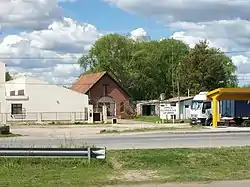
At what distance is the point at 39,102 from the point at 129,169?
214 ft

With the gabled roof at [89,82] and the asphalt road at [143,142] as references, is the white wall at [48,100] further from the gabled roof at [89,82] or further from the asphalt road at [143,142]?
the asphalt road at [143,142]

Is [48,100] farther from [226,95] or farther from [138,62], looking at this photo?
[138,62]

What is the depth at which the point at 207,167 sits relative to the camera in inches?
602

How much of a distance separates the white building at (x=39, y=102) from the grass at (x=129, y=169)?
61289mm

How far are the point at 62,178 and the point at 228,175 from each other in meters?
4.21

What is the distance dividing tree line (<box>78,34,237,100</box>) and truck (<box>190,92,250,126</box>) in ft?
126

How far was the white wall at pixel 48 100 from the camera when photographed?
78.1 meters

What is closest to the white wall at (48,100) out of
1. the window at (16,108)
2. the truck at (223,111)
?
the window at (16,108)

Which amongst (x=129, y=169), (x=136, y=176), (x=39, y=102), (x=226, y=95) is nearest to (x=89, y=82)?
(x=39, y=102)

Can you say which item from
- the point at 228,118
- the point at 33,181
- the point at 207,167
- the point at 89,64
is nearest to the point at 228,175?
the point at 207,167

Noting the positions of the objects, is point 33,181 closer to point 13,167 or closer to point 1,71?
point 13,167

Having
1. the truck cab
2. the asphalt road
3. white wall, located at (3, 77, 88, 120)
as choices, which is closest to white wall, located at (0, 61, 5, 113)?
white wall, located at (3, 77, 88, 120)

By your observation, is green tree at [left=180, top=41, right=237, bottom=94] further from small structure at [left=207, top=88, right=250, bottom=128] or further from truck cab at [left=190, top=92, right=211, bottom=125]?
small structure at [left=207, top=88, right=250, bottom=128]

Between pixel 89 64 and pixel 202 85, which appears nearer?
pixel 202 85
